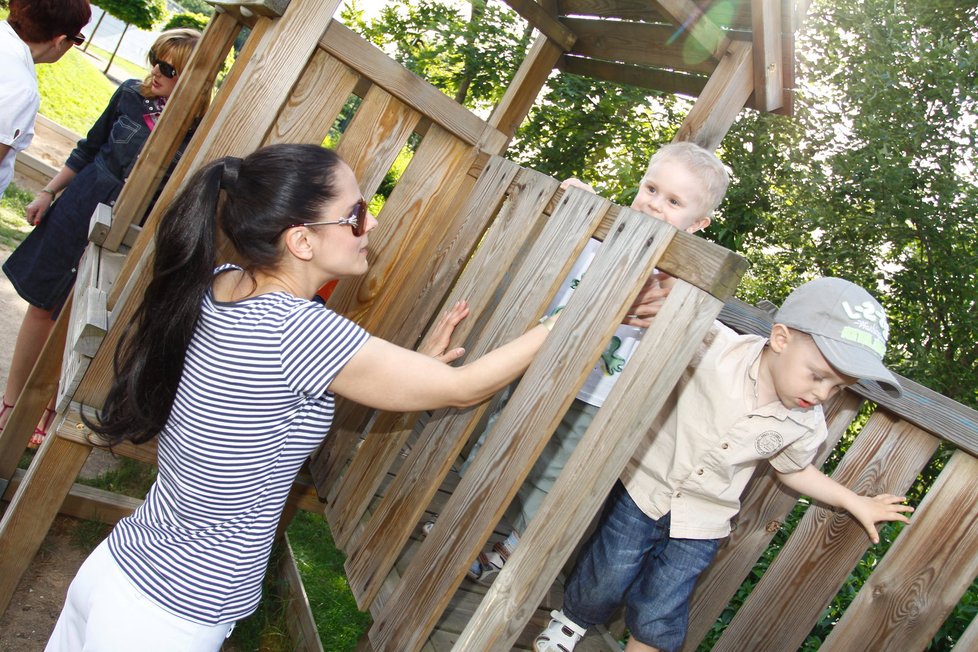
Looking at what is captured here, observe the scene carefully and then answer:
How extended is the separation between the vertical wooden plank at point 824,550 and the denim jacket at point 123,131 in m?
3.61

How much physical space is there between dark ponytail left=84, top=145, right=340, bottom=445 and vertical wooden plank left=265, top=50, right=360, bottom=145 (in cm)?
70

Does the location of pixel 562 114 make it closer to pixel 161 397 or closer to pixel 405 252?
pixel 405 252

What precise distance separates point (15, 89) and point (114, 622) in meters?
2.00

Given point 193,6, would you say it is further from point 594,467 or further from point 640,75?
point 594,467

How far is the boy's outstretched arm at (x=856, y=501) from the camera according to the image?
250 centimetres

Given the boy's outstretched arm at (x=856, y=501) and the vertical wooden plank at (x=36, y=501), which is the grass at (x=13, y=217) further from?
the boy's outstretched arm at (x=856, y=501)

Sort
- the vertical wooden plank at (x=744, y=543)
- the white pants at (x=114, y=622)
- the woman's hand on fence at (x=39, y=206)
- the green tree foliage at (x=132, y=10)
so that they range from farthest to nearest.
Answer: the green tree foliage at (x=132, y=10) < the woman's hand on fence at (x=39, y=206) < the vertical wooden plank at (x=744, y=543) < the white pants at (x=114, y=622)

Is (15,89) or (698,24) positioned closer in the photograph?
(15,89)

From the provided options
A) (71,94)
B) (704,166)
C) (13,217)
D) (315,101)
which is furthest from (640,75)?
(71,94)

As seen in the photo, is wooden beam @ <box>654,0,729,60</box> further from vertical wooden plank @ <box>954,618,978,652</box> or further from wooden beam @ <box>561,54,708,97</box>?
vertical wooden plank @ <box>954,618,978,652</box>

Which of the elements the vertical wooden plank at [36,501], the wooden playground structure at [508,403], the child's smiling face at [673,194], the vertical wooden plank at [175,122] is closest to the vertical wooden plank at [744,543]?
the wooden playground structure at [508,403]

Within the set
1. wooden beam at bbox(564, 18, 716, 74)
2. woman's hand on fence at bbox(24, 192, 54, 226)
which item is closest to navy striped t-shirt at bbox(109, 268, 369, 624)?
wooden beam at bbox(564, 18, 716, 74)

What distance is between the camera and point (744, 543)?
2857 millimetres

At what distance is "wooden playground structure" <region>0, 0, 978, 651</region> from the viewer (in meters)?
1.91
